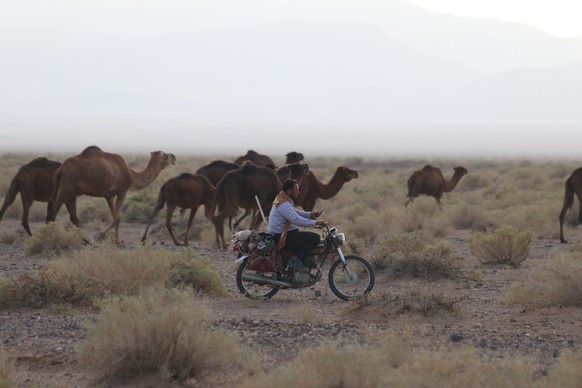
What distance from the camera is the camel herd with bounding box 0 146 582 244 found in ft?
59.3

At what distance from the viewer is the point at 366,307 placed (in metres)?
11.3

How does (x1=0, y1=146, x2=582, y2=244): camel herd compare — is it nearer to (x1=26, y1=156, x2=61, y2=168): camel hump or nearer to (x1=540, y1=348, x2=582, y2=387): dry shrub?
(x1=26, y1=156, x2=61, y2=168): camel hump

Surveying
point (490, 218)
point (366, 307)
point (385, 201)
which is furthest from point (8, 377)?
point (385, 201)

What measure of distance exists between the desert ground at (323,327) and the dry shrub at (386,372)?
65cm

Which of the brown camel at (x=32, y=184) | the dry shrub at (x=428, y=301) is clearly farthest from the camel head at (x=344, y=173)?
the dry shrub at (x=428, y=301)

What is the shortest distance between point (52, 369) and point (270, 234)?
4.22m

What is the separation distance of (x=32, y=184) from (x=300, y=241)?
8.88 metres

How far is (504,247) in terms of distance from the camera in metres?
16.5

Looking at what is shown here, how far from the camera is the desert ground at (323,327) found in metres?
8.60

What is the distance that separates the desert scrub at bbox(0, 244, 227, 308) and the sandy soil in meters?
0.35

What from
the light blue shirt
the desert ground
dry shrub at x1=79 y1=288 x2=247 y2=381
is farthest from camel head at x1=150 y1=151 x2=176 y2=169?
dry shrub at x1=79 y1=288 x2=247 y2=381

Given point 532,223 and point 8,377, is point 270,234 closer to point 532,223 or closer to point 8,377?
point 8,377

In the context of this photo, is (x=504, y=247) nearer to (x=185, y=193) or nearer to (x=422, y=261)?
(x=422, y=261)

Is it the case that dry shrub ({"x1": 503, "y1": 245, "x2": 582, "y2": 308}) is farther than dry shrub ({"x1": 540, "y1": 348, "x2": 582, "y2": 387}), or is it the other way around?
dry shrub ({"x1": 503, "y1": 245, "x2": 582, "y2": 308})
